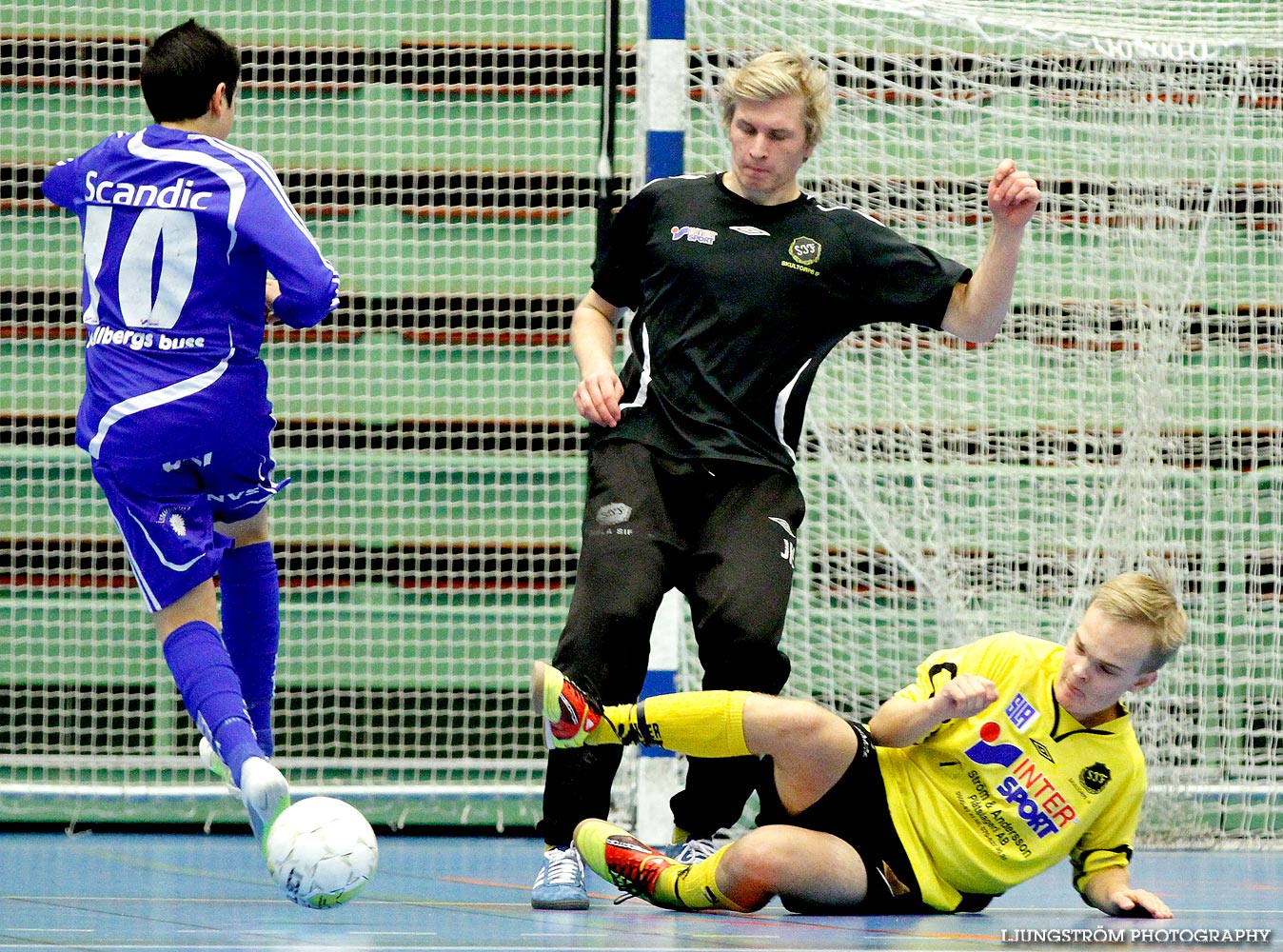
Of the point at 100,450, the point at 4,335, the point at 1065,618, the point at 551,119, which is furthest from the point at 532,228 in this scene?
the point at 100,450

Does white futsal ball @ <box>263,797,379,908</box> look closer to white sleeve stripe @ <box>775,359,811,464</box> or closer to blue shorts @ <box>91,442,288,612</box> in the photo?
blue shorts @ <box>91,442,288,612</box>

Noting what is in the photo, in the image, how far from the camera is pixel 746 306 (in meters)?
3.09

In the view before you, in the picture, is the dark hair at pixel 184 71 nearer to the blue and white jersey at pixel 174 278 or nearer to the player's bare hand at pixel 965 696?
the blue and white jersey at pixel 174 278

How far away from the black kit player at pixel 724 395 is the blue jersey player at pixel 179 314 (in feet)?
2.16

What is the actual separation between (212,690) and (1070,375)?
3.24 m

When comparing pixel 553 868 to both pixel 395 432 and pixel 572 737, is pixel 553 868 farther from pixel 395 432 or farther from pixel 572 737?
pixel 395 432

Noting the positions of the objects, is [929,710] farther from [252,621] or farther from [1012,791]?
[252,621]

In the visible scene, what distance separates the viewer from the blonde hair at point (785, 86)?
9.97 ft

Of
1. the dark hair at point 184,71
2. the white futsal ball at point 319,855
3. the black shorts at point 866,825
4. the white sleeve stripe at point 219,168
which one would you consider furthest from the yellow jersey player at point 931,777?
the dark hair at point 184,71

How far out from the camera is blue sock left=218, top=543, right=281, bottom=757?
318cm

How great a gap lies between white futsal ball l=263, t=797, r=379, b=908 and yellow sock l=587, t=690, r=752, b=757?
1.64 feet

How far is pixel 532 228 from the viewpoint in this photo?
17.4ft

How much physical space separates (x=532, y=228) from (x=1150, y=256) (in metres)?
2.04

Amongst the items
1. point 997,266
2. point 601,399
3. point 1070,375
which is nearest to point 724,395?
point 601,399
